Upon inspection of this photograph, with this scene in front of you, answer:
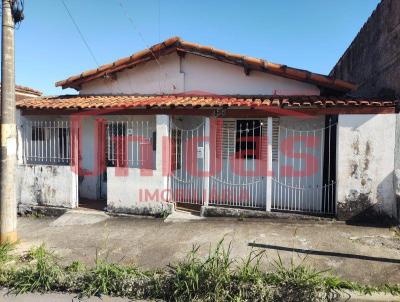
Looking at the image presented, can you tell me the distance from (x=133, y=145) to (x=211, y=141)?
221 centimetres

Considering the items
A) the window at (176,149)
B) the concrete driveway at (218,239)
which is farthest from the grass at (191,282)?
the window at (176,149)

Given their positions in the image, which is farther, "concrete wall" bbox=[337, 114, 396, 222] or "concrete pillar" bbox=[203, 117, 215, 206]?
"concrete pillar" bbox=[203, 117, 215, 206]

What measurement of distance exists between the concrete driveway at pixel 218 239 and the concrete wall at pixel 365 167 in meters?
0.44

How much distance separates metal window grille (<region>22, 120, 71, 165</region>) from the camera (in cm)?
868

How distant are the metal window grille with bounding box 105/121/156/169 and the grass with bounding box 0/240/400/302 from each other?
173 inches

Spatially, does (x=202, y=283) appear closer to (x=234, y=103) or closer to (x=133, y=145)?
(x=234, y=103)

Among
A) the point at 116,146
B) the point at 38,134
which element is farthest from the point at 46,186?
the point at 116,146

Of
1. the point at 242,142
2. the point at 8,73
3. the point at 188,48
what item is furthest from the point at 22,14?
the point at 242,142

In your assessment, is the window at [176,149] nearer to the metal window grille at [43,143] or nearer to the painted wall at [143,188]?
the painted wall at [143,188]

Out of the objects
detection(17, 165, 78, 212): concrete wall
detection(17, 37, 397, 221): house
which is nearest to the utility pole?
detection(17, 37, 397, 221): house

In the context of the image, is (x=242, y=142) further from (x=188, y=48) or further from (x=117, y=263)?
(x=117, y=263)

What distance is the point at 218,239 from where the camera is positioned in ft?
18.7

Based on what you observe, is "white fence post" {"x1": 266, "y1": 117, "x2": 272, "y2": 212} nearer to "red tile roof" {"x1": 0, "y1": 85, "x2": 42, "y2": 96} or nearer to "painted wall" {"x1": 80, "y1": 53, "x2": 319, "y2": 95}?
"painted wall" {"x1": 80, "y1": 53, "x2": 319, "y2": 95}

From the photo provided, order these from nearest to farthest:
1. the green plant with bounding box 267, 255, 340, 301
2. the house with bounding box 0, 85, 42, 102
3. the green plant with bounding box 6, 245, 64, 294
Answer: the green plant with bounding box 267, 255, 340, 301
the green plant with bounding box 6, 245, 64, 294
the house with bounding box 0, 85, 42, 102
